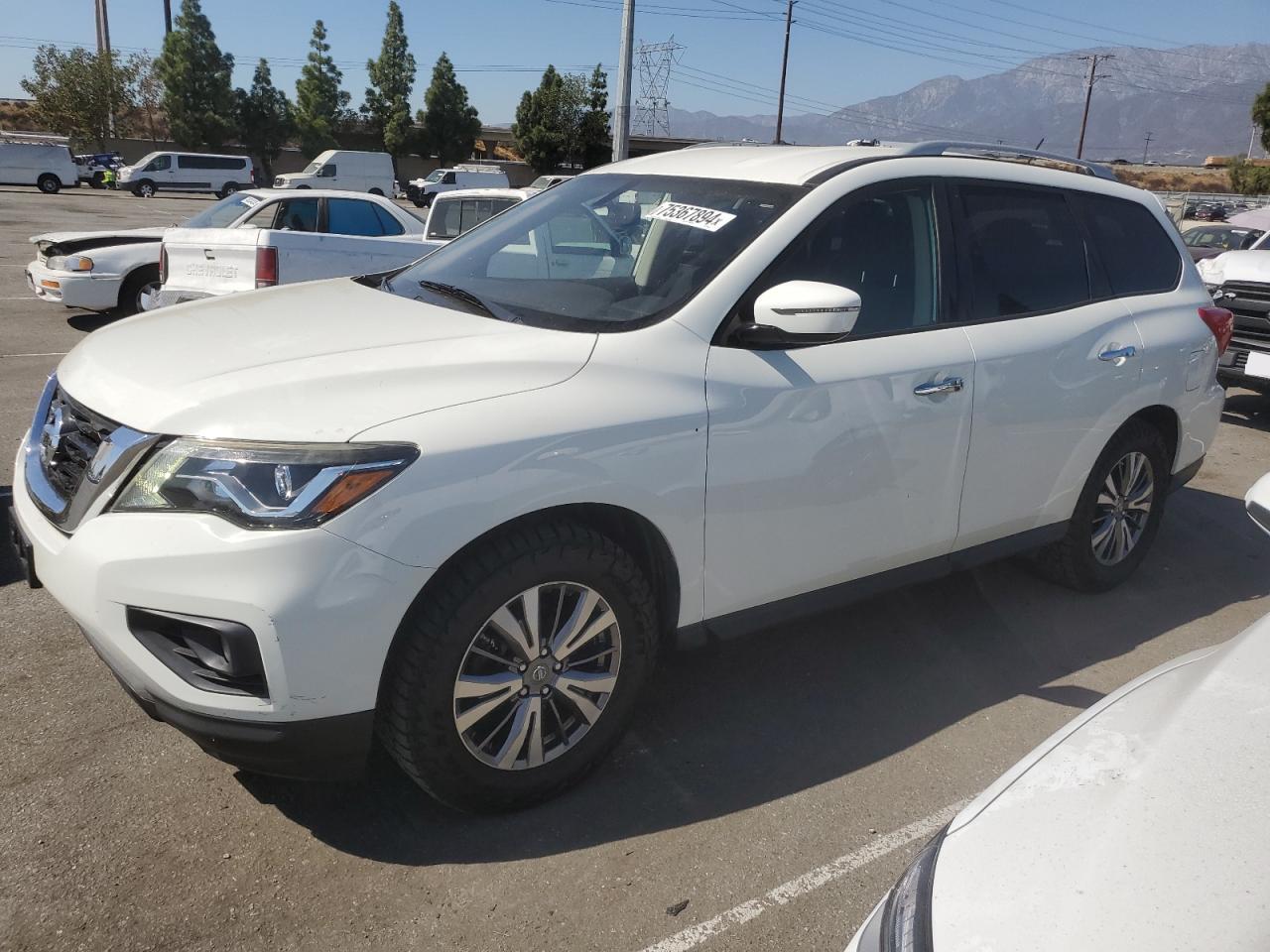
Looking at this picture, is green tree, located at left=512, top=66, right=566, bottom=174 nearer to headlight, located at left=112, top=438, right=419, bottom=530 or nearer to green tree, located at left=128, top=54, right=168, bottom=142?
green tree, located at left=128, top=54, right=168, bottom=142

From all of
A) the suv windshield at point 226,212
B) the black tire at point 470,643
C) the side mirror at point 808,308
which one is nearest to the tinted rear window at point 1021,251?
the side mirror at point 808,308

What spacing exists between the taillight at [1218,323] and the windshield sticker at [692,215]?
105 inches

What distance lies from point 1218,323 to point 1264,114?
52.6 meters

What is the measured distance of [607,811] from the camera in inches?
115

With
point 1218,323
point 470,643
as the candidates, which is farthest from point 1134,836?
point 1218,323

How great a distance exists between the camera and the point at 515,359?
2740 millimetres

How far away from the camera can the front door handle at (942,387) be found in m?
Result: 3.40

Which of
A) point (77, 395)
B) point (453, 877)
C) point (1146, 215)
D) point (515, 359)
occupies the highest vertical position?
point (1146, 215)

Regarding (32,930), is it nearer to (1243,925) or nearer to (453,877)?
(453,877)

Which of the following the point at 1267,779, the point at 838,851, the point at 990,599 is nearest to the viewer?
the point at 1267,779

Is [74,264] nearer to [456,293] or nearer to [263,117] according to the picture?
[456,293]

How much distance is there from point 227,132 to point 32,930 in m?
63.6

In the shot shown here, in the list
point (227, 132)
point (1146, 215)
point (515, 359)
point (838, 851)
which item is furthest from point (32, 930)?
point (227, 132)

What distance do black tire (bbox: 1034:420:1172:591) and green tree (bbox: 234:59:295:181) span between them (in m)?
63.9
